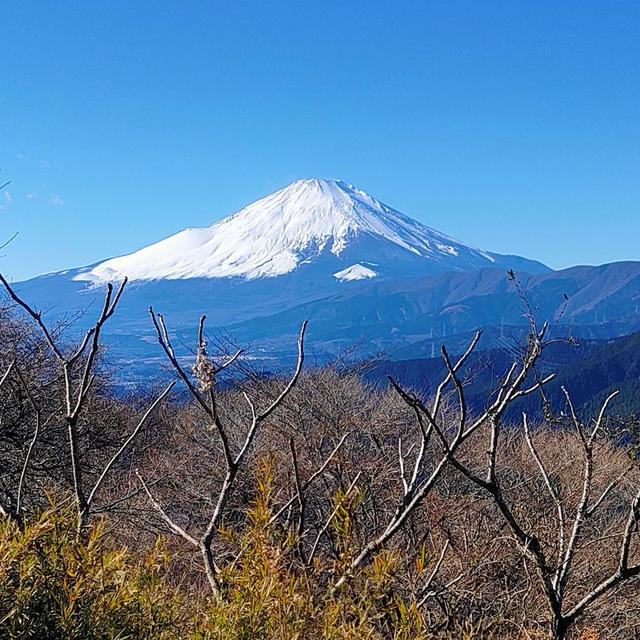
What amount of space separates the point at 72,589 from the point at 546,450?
22.6 meters

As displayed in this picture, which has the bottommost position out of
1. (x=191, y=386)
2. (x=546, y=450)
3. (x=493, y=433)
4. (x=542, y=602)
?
(x=546, y=450)

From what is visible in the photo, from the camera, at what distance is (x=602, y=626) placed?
24.7ft

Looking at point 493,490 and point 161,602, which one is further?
point 493,490

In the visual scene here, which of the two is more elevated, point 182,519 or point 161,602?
point 161,602

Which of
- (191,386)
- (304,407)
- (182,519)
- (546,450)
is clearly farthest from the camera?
(546,450)

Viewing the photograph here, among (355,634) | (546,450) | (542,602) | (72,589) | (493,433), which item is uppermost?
(493,433)

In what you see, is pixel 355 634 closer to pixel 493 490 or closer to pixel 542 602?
pixel 493 490

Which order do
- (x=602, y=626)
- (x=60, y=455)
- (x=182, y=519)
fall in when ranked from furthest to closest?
(x=182, y=519)
(x=60, y=455)
(x=602, y=626)

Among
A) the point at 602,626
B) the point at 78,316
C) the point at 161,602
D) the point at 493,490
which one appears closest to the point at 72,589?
the point at 161,602

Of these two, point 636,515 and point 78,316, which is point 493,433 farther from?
point 78,316

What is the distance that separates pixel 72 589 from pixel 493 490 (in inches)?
57.0

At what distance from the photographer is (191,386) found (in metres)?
2.30

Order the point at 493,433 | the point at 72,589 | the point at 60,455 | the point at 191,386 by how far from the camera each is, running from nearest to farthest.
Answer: the point at 72,589, the point at 191,386, the point at 493,433, the point at 60,455

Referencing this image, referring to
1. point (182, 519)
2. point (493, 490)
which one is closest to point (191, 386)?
point (493, 490)
